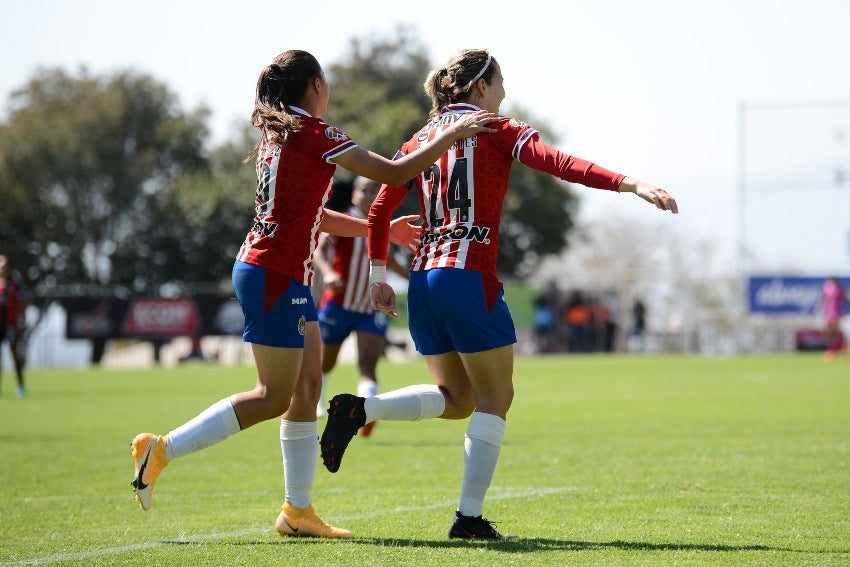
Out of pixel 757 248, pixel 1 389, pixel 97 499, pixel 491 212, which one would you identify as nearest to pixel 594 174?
pixel 491 212

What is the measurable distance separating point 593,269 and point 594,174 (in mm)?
78154

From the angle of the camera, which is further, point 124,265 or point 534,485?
point 124,265

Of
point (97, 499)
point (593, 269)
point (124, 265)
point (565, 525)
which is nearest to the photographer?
point (565, 525)

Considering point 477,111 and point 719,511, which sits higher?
point 477,111

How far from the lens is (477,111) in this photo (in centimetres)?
586

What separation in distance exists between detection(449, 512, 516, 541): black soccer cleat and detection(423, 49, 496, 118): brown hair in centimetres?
190

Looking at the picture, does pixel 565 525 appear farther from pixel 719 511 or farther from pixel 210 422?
pixel 210 422

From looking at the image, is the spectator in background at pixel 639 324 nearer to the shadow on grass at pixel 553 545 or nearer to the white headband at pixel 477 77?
the white headband at pixel 477 77

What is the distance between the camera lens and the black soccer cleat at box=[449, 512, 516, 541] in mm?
5770

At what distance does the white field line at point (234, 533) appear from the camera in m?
A: 5.49

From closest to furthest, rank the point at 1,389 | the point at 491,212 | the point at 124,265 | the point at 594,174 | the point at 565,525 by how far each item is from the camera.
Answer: the point at 594,174
the point at 491,212
the point at 565,525
the point at 1,389
the point at 124,265

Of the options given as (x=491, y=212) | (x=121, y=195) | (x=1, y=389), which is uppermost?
(x=121, y=195)

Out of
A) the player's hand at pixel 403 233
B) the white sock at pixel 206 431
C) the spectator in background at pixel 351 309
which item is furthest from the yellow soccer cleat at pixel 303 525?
the spectator in background at pixel 351 309

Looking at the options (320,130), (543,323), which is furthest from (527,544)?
(543,323)
